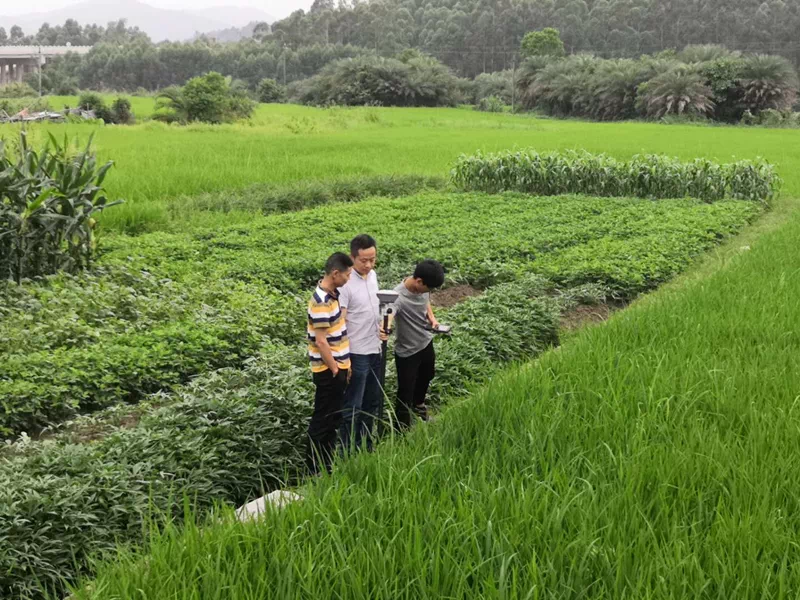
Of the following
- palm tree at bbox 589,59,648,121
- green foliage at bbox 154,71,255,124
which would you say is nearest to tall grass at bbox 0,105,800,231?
green foliage at bbox 154,71,255,124

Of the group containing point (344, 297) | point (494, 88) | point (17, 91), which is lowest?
point (344, 297)

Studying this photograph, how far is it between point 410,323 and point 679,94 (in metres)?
49.2

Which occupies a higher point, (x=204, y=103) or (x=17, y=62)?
(x=17, y=62)

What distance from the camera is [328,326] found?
4340 mm

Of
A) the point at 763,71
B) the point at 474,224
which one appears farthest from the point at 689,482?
the point at 763,71

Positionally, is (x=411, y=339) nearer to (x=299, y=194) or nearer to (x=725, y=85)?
(x=299, y=194)

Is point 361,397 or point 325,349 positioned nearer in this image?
point 325,349

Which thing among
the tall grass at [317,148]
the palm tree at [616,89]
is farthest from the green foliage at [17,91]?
the palm tree at [616,89]

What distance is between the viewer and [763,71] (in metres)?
48.9

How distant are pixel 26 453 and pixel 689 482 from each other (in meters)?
3.57

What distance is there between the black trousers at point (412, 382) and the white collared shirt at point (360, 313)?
50 centimetres

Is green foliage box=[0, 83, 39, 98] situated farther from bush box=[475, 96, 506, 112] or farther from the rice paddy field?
the rice paddy field

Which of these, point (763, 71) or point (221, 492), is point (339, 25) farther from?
point (221, 492)

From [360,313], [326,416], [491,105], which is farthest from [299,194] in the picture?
[491,105]
